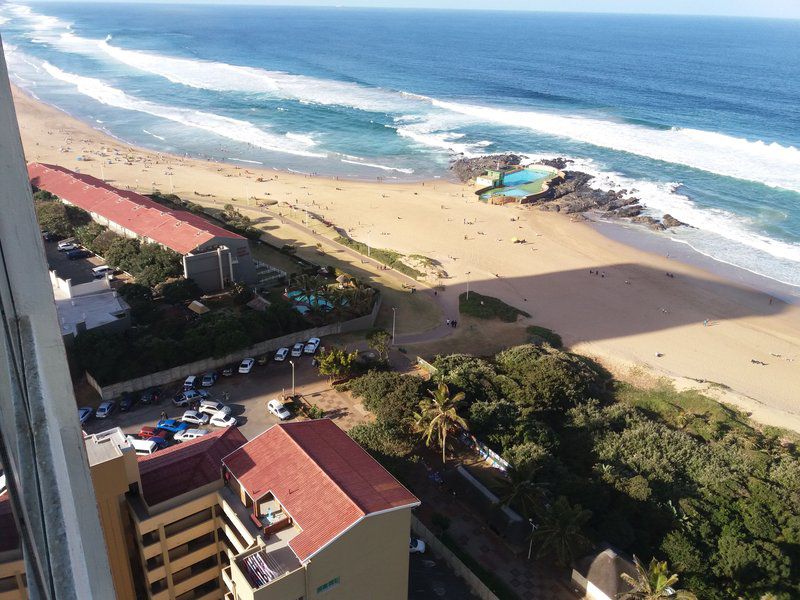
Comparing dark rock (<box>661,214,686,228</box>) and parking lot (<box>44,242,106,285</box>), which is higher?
parking lot (<box>44,242,106,285</box>)

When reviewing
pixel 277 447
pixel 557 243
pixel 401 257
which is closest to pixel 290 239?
pixel 401 257

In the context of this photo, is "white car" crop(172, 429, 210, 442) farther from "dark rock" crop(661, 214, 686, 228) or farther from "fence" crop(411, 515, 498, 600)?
"dark rock" crop(661, 214, 686, 228)

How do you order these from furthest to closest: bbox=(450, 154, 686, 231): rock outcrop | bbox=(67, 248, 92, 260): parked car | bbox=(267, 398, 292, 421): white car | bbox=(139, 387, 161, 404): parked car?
1. bbox=(450, 154, 686, 231): rock outcrop
2. bbox=(67, 248, 92, 260): parked car
3. bbox=(139, 387, 161, 404): parked car
4. bbox=(267, 398, 292, 421): white car

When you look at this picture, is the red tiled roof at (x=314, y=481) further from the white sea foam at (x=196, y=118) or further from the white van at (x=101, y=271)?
the white sea foam at (x=196, y=118)

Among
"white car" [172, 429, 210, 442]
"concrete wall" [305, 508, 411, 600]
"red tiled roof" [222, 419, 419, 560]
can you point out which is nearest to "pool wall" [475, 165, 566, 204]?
"white car" [172, 429, 210, 442]

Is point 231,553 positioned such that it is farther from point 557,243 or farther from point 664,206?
point 664,206

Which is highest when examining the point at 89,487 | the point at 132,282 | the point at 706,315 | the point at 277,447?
the point at 89,487
